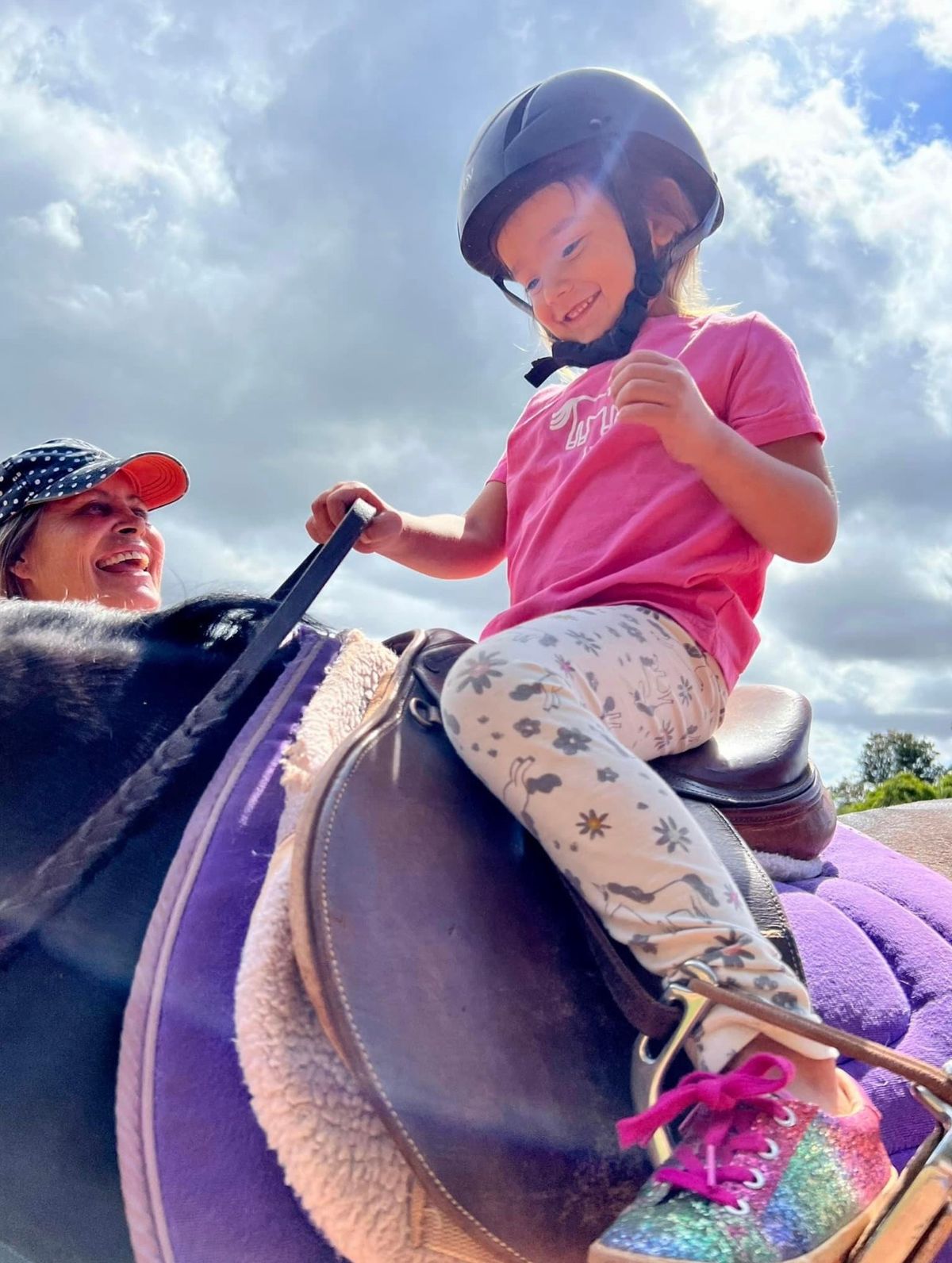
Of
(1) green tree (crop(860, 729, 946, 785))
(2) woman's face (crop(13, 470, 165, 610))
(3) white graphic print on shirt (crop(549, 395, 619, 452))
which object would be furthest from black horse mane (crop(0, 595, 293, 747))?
(1) green tree (crop(860, 729, 946, 785))

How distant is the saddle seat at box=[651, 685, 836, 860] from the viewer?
4.76ft

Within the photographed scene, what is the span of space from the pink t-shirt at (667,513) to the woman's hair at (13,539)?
5.44ft

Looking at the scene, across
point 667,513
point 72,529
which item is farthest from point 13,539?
point 667,513

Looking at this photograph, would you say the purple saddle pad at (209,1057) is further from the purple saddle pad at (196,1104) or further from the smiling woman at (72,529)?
the smiling woman at (72,529)

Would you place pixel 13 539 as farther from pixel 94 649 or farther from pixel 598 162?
pixel 598 162

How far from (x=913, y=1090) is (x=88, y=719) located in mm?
1008

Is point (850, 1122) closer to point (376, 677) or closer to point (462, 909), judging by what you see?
point (462, 909)

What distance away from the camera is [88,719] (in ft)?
3.72

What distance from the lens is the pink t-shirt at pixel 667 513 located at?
168 centimetres

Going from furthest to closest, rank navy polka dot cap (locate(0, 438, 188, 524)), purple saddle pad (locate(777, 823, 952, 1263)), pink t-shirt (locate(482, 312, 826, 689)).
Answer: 1. navy polka dot cap (locate(0, 438, 188, 524))
2. pink t-shirt (locate(482, 312, 826, 689))
3. purple saddle pad (locate(777, 823, 952, 1263))

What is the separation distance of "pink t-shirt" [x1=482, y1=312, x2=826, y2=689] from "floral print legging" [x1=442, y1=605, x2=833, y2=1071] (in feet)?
1.31

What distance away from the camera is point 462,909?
101 cm

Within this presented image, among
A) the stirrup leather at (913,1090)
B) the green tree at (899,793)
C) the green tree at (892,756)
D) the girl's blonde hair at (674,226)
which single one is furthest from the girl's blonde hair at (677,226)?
the green tree at (892,756)

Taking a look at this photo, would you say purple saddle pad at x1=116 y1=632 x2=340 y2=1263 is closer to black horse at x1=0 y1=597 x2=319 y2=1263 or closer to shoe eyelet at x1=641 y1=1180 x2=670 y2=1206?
black horse at x1=0 y1=597 x2=319 y2=1263
